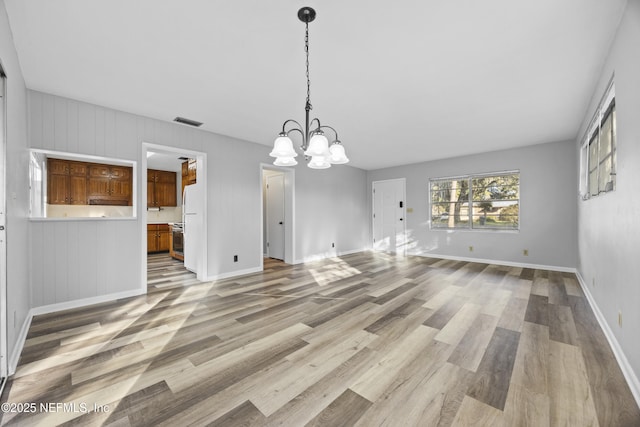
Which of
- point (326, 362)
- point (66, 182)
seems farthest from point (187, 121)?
point (326, 362)

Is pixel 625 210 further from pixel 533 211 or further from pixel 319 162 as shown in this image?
pixel 533 211

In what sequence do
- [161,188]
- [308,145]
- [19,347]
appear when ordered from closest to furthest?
[19,347]
[308,145]
[161,188]

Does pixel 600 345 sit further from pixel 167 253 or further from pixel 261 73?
pixel 167 253

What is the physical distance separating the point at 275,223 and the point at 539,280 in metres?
5.22

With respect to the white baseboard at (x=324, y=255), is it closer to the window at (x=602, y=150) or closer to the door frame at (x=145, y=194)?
the door frame at (x=145, y=194)

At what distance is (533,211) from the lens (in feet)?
17.3

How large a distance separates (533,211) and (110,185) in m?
7.31

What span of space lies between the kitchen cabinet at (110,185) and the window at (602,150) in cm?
528

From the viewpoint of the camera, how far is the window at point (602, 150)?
2.34m

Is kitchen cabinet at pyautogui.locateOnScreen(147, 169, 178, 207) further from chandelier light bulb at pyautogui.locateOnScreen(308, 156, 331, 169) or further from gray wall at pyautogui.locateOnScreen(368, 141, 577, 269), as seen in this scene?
gray wall at pyautogui.locateOnScreen(368, 141, 577, 269)

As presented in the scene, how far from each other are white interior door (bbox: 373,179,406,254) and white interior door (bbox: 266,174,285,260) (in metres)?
2.99

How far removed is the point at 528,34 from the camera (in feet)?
6.83

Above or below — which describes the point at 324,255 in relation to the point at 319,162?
below

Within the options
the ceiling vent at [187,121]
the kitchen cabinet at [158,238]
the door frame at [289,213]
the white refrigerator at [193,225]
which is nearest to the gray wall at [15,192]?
the ceiling vent at [187,121]
